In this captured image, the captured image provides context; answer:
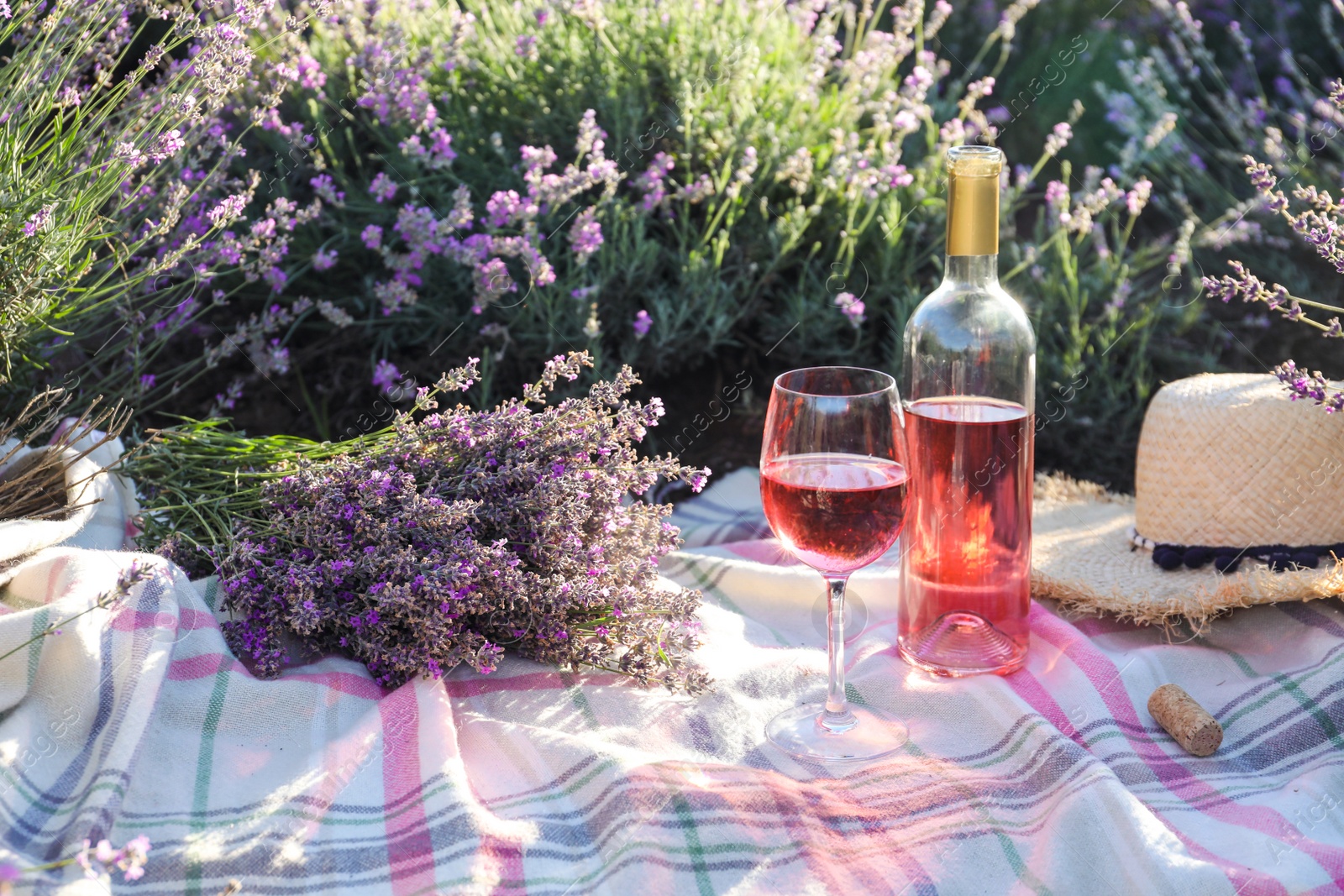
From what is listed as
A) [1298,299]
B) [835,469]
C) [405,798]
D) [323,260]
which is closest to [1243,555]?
[1298,299]

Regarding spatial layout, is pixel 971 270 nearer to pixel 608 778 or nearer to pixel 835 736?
pixel 835 736

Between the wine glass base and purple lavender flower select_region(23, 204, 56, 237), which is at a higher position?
purple lavender flower select_region(23, 204, 56, 237)

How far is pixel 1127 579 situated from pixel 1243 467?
0.27 m

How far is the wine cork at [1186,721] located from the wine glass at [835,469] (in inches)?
17.6

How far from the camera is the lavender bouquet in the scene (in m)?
1.68

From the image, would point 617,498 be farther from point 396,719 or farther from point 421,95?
point 421,95

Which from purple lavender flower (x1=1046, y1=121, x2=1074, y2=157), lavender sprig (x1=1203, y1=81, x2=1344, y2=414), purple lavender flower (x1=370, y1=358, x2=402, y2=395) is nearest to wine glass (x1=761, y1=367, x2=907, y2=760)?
lavender sprig (x1=1203, y1=81, x2=1344, y2=414)

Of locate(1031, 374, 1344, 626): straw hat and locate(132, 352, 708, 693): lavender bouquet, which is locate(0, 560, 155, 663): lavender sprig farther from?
locate(1031, 374, 1344, 626): straw hat

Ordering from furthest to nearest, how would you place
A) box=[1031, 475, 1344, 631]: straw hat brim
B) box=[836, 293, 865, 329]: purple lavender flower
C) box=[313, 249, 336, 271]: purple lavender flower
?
1. box=[836, 293, 865, 329]: purple lavender flower
2. box=[313, 249, 336, 271]: purple lavender flower
3. box=[1031, 475, 1344, 631]: straw hat brim

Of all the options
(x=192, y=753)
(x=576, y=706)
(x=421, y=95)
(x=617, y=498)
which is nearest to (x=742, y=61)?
(x=421, y=95)

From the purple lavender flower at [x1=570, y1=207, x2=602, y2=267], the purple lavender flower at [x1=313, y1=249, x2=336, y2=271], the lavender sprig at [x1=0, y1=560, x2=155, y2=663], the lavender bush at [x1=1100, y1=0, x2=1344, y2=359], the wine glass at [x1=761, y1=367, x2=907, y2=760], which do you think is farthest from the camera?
the lavender bush at [x1=1100, y1=0, x2=1344, y2=359]

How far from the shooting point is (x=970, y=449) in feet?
5.95

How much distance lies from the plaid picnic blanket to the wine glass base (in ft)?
0.07

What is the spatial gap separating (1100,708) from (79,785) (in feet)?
4.49
